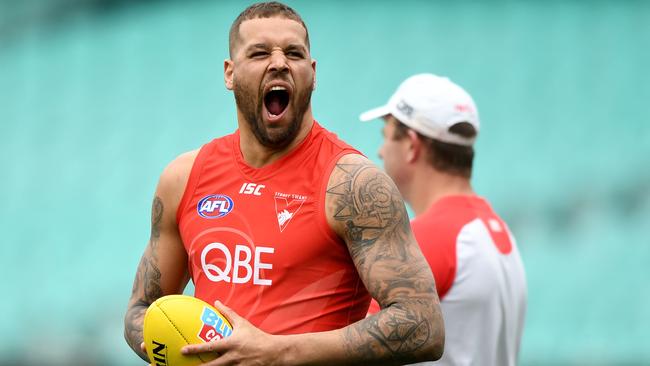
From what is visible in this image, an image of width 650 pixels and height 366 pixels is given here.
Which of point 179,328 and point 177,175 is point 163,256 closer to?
point 177,175

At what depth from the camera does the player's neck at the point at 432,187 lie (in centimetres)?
457

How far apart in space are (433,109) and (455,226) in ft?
2.08

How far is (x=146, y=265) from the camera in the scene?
3598 millimetres

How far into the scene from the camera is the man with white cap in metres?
4.20

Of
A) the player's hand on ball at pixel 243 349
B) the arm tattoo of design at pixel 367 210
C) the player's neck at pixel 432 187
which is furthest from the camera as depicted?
the player's neck at pixel 432 187

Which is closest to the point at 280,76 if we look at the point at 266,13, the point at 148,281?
the point at 266,13

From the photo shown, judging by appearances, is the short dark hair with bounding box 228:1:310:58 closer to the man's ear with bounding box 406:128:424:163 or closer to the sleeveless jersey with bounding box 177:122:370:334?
the sleeveless jersey with bounding box 177:122:370:334

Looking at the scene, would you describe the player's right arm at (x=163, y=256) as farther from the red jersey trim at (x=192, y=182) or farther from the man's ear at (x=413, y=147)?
the man's ear at (x=413, y=147)

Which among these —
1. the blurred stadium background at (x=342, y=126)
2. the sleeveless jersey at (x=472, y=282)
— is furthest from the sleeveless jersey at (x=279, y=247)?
the blurred stadium background at (x=342, y=126)

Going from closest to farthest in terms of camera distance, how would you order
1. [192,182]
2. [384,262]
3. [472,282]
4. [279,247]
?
1. [384,262]
2. [279,247]
3. [192,182]
4. [472,282]

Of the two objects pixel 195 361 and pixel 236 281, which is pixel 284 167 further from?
pixel 195 361

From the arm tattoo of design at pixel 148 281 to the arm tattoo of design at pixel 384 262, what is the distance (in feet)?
2.33

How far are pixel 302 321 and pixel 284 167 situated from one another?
498mm

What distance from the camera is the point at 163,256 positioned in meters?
3.56
